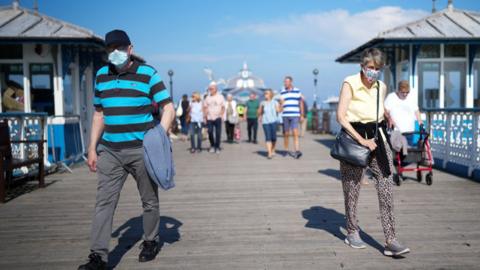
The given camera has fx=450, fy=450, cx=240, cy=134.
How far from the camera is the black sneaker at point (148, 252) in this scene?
395 centimetres

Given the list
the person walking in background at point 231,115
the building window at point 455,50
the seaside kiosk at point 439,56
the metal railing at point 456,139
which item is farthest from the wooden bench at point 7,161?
the building window at point 455,50

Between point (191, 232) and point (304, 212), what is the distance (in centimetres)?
157

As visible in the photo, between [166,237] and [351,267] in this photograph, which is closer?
[351,267]

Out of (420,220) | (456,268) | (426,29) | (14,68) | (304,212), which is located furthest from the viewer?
(426,29)

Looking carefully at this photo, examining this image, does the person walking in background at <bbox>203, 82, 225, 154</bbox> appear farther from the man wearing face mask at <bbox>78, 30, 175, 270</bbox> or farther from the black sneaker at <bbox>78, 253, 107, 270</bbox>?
the black sneaker at <bbox>78, 253, 107, 270</bbox>

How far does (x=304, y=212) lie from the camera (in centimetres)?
571

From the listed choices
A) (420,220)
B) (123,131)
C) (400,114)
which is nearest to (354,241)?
(420,220)

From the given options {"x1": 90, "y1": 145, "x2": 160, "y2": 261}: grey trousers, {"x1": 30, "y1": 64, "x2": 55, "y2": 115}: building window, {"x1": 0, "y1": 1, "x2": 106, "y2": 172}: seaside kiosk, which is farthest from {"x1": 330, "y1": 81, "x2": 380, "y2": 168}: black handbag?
{"x1": 30, "y1": 64, "x2": 55, "y2": 115}: building window

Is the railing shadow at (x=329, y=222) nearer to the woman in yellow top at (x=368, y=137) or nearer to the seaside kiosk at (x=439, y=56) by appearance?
the woman in yellow top at (x=368, y=137)

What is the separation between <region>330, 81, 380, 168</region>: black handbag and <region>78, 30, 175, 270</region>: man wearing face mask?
5.10 feet

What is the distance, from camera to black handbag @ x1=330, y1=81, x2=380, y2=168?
3994 millimetres

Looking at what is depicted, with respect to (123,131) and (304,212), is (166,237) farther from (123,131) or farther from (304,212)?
(304,212)

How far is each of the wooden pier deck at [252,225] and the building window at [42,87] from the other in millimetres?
3858

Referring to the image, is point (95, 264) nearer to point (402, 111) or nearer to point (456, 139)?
point (402, 111)
